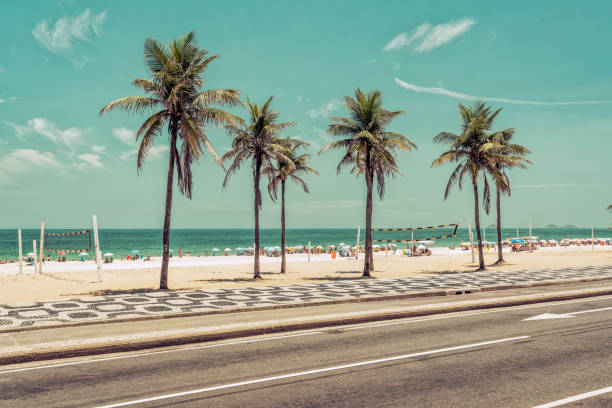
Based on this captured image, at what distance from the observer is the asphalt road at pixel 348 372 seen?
18.9 feet

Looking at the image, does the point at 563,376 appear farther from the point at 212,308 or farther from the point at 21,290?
the point at 21,290

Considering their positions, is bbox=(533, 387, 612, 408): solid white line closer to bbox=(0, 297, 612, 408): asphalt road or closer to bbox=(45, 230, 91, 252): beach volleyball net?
bbox=(0, 297, 612, 408): asphalt road

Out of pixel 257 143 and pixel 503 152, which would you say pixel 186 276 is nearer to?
pixel 257 143

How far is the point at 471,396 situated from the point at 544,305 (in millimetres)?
10142

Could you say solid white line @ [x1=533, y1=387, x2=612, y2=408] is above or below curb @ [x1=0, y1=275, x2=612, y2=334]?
above

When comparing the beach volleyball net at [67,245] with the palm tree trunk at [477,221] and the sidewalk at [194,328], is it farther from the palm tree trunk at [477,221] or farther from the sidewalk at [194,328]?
the sidewalk at [194,328]

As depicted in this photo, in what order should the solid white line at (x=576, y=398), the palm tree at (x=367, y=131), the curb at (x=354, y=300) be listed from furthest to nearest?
1. the palm tree at (x=367, y=131)
2. the curb at (x=354, y=300)
3. the solid white line at (x=576, y=398)

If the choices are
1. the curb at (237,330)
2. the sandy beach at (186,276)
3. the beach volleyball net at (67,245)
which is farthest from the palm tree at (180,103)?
the beach volleyball net at (67,245)

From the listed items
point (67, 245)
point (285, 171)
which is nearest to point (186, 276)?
point (285, 171)

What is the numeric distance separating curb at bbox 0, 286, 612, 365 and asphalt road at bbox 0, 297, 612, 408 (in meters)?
0.36

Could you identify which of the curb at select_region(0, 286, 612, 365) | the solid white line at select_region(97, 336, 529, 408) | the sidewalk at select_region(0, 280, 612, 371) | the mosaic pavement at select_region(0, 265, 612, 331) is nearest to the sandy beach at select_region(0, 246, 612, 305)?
the mosaic pavement at select_region(0, 265, 612, 331)

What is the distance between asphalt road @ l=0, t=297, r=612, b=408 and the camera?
5.75 metres

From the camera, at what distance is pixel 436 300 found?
1550cm

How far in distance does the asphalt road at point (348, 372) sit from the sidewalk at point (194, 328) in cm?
39
